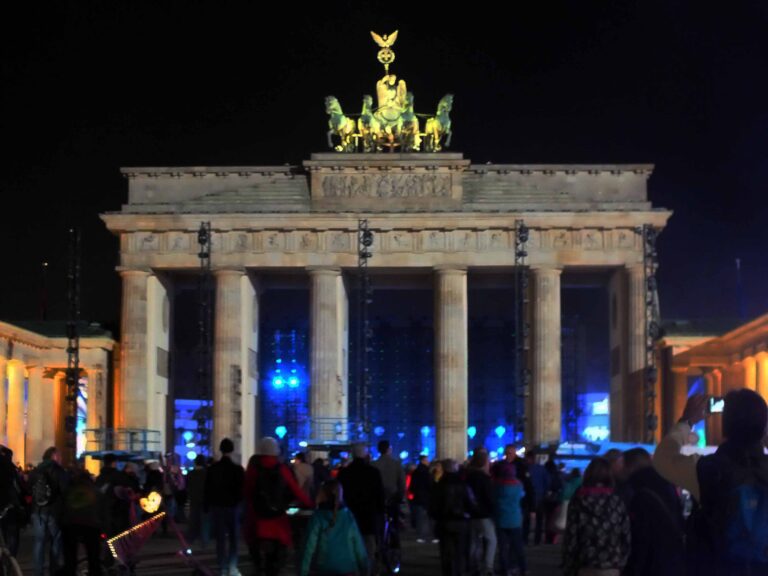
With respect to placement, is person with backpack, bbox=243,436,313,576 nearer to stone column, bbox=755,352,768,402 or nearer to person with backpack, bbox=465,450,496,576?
person with backpack, bbox=465,450,496,576

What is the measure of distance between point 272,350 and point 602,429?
16.3 meters

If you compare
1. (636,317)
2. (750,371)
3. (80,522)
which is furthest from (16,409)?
(80,522)

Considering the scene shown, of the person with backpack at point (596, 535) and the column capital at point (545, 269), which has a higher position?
the column capital at point (545, 269)

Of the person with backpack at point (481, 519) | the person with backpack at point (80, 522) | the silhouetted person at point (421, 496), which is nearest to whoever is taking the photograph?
the person with backpack at point (80, 522)

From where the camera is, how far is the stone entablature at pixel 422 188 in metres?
70.8

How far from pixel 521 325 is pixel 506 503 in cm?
4606

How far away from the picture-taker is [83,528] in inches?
788

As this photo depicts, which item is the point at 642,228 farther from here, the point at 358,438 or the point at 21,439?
the point at 21,439

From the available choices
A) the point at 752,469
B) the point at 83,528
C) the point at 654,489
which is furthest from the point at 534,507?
the point at 752,469

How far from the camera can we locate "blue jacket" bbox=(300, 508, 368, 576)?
14.6m

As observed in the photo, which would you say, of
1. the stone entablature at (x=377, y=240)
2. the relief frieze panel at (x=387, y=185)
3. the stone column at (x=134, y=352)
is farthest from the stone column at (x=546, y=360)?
the stone column at (x=134, y=352)

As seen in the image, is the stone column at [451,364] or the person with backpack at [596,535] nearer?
the person with backpack at [596,535]

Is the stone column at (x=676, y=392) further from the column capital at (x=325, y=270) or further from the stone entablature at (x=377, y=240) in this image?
the column capital at (x=325, y=270)

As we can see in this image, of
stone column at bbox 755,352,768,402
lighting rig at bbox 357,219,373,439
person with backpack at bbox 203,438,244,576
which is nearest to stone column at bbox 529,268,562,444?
lighting rig at bbox 357,219,373,439
